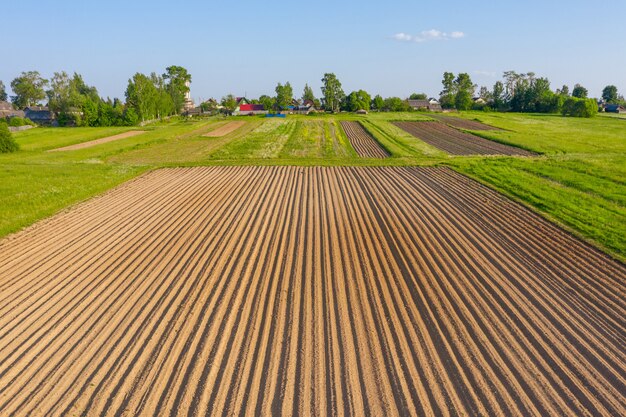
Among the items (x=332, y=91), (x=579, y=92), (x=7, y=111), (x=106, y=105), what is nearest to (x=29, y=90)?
(x=7, y=111)

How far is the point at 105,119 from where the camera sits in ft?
242

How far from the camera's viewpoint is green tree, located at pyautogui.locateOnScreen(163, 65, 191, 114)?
4109 inches

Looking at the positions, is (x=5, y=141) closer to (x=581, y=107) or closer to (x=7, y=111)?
(x=7, y=111)

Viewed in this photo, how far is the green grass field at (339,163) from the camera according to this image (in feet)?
58.3

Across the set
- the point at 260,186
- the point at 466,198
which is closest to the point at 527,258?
the point at 466,198

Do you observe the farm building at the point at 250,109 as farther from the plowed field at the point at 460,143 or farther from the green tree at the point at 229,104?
the plowed field at the point at 460,143

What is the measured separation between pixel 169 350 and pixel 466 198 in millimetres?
17084

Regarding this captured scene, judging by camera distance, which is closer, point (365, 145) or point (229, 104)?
point (365, 145)

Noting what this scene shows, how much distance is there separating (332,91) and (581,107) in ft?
210

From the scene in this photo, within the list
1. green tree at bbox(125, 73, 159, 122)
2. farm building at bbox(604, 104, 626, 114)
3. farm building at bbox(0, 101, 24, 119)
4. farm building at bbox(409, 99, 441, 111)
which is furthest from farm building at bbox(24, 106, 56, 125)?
farm building at bbox(604, 104, 626, 114)

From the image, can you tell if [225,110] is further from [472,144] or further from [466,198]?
[466,198]

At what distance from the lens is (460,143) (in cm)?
4228

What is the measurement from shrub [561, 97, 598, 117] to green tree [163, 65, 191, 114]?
318 ft

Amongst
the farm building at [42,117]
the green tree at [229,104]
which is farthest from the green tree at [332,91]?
the farm building at [42,117]
